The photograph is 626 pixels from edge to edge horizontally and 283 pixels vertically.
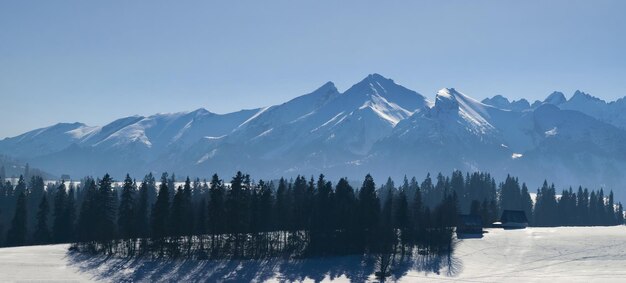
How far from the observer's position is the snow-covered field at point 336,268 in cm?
10744

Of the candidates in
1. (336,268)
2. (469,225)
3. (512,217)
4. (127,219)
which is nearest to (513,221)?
(512,217)

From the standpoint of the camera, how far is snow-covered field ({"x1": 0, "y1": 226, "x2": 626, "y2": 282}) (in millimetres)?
107438

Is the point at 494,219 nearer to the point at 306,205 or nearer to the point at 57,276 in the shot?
the point at 306,205

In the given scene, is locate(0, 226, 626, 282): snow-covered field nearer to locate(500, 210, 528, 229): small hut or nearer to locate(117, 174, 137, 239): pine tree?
locate(117, 174, 137, 239): pine tree

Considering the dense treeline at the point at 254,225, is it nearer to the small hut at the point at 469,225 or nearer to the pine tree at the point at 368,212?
the pine tree at the point at 368,212

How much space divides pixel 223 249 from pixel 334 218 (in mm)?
19249

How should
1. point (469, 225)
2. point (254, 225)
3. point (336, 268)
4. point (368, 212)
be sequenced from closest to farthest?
point (336, 268) < point (254, 225) < point (368, 212) < point (469, 225)

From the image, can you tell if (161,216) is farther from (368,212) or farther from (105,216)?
(368,212)

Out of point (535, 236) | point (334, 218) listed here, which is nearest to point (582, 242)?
point (535, 236)

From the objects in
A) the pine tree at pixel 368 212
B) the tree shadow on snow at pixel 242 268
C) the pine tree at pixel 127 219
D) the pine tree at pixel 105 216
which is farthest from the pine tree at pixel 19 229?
the pine tree at pixel 368 212

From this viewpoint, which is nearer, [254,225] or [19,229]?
[254,225]

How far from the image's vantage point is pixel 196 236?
13312 centimetres

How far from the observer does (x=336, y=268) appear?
11819 cm

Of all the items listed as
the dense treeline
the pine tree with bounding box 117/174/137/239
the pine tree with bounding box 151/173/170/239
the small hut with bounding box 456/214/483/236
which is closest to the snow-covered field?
the dense treeline
